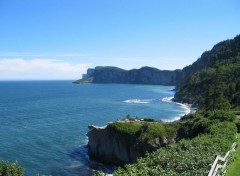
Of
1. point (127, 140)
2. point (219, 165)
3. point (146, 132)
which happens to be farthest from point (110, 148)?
point (219, 165)

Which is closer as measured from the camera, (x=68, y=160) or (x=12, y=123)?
(x=68, y=160)

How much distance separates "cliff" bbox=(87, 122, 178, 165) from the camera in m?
48.8

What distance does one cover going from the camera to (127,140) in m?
51.0

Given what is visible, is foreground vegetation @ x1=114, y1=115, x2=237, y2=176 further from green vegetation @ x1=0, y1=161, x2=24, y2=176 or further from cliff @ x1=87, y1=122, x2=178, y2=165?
cliff @ x1=87, y1=122, x2=178, y2=165

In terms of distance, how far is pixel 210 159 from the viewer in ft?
62.2

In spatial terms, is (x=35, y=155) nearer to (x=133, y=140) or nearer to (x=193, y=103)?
(x=133, y=140)

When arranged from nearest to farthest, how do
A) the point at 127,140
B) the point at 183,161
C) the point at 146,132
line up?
the point at 183,161 < the point at 146,132 < the point at 127,140

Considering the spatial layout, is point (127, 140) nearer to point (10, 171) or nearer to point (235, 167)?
point (235, 167)

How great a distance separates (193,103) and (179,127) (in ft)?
286

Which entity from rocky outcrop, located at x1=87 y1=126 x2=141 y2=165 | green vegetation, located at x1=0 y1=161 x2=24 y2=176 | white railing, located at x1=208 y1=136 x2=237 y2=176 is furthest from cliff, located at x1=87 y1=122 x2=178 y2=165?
green vegetation, located at x1=0 y1=161 x2=24 y2=176

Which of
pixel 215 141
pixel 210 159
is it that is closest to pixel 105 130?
pixel 215 141

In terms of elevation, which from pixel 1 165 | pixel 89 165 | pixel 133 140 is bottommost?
pixel 89 165

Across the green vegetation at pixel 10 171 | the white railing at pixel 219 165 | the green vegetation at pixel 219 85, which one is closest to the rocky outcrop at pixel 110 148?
the green vegetation at pixel 219 85

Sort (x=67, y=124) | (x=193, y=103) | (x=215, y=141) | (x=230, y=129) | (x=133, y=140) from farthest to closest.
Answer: (x=193, y=103)
(x=67, y=124)
(x=133, y=140)
(x=230, y=129)
(x=215, y=141)
